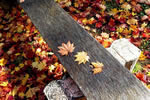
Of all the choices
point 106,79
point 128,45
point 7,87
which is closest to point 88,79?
point 106,79

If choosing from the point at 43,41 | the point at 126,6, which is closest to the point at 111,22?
the point at 126,6

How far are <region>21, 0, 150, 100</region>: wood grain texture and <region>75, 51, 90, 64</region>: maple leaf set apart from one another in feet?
0.14

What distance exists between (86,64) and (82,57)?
89 mm

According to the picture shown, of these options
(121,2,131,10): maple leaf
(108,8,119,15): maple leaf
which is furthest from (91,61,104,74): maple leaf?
(121,2,131,10): maple leaf

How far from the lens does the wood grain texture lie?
4.23 ft

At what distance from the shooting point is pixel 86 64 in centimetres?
151

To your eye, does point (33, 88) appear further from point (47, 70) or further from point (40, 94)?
point (47, 70)

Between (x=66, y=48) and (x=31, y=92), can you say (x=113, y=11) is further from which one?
(x=31, y=92)

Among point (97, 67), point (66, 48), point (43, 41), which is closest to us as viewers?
point (97, 67)

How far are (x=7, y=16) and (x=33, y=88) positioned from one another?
2140mm

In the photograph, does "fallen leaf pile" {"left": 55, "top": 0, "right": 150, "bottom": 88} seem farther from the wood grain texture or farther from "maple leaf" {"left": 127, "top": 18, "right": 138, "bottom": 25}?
the wood grain texture

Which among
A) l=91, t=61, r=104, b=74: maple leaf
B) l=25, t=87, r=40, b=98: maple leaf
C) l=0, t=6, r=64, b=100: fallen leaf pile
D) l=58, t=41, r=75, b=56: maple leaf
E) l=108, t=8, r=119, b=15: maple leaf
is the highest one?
l=108, t=8, r=119, b=15: maple leaf

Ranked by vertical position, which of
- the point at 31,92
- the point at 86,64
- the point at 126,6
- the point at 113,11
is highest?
the point at 126,6

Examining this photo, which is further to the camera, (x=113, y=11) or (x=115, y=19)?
(x=113, y=11)
